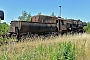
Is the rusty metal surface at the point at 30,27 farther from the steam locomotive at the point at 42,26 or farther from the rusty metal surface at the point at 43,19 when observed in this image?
the rusty metal surface at the point at 43,19

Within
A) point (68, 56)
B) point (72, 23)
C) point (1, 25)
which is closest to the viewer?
point (68, 56)

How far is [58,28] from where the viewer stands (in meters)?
23.4

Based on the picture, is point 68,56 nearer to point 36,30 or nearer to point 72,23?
point 36,30

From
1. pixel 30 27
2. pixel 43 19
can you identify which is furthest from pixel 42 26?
pixel 43 19

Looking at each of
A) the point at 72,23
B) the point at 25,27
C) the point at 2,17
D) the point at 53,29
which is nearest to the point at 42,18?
the point at 53,29

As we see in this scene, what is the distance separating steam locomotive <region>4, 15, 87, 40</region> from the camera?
1745cm

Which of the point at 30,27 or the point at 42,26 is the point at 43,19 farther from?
the point at 30,27

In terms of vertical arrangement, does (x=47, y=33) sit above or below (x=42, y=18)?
below

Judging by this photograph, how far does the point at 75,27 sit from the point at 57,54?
76.5 feet

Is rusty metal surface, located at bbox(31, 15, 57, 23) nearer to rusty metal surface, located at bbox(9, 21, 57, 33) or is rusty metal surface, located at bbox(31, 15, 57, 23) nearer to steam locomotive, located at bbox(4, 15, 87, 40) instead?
steam locomotive, located at bbox(4, 15, 87, 40)

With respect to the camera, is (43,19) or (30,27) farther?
(43,19)

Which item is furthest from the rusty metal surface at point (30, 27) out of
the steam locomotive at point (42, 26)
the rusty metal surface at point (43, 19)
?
the rusty metal surface at point (43, 19)

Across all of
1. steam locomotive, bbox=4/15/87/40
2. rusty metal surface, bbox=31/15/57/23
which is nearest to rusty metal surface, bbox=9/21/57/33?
steam locomotive, bbox=4/15/87/40

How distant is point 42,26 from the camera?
2005cm
